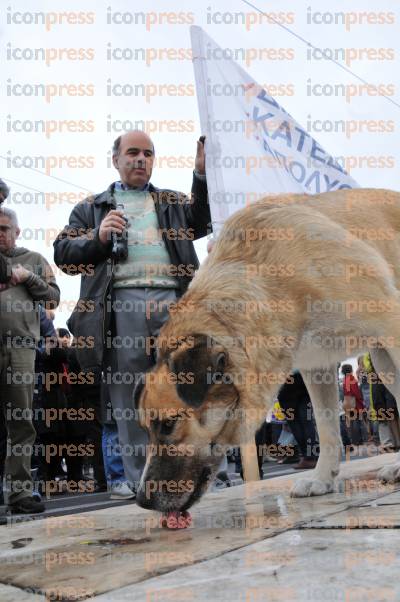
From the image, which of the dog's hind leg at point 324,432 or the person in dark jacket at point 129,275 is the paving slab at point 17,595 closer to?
the dog's hind leg at point 324,432

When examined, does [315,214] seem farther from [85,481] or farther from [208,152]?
[85,481]

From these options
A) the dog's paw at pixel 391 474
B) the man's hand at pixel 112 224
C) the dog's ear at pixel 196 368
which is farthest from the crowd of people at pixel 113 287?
the dog's ear at pixel 196 368

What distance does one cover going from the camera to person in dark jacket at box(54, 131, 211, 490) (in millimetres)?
4734

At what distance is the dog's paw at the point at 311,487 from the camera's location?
13.5 feet

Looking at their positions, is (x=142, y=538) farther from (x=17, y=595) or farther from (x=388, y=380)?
(x=388, y=380)

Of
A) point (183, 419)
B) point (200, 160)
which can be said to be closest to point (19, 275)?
point (200, 160)

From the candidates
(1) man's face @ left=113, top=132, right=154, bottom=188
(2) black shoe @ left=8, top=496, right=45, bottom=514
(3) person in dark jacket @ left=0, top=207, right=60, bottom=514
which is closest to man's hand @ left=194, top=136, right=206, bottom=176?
(1) man's face @ left=113, top=132, right=154, bottom=188

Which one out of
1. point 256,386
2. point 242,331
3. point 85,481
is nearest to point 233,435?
point 256,386

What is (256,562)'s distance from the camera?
2.22 m

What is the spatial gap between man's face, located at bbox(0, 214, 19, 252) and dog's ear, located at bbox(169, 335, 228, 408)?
273 centimetres

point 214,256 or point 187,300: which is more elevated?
point 214,256

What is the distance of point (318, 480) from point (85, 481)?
6.02 m

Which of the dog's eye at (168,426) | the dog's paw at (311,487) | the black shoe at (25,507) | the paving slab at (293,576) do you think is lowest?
the black shoe at (25,507)

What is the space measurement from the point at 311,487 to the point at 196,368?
157cm
